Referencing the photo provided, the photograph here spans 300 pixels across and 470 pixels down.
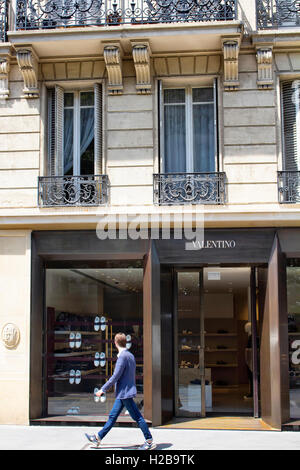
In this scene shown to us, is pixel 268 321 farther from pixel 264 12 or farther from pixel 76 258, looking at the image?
pixel 264 12

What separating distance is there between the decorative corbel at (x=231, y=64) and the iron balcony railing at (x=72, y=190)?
9.72 feet

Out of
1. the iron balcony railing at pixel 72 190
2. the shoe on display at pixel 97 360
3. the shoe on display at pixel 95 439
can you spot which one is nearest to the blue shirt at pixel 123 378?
the shoe on display at pixel 95 439

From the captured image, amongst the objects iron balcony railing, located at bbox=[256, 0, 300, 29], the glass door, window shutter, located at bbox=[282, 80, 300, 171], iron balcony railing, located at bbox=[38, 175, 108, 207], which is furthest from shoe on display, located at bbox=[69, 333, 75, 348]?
iron balcony railing, located at bbox=[256, 0, 300, 29]

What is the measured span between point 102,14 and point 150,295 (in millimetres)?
5568

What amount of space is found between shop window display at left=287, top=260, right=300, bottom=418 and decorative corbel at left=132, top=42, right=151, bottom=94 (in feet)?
14.3

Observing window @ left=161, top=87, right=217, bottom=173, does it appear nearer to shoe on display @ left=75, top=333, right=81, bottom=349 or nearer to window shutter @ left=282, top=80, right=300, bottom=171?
window shutter @ left=282, top=80, right=300, bottom=171

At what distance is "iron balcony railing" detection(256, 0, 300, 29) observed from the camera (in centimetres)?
1322

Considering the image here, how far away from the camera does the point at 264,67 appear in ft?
42.5

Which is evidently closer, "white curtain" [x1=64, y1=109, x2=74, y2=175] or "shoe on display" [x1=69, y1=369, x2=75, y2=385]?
"shoe on display" [x1=69, y1=369, x2=75, y2=385]

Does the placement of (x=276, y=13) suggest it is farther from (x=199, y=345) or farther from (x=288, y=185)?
(x=199, y=345)

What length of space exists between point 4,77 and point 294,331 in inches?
293

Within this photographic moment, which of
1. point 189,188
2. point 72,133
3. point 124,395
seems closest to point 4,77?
point 72,133

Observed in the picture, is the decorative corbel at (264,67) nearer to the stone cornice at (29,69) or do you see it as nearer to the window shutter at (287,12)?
the window shutter at (287,12)

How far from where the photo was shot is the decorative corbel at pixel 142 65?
12805mm
